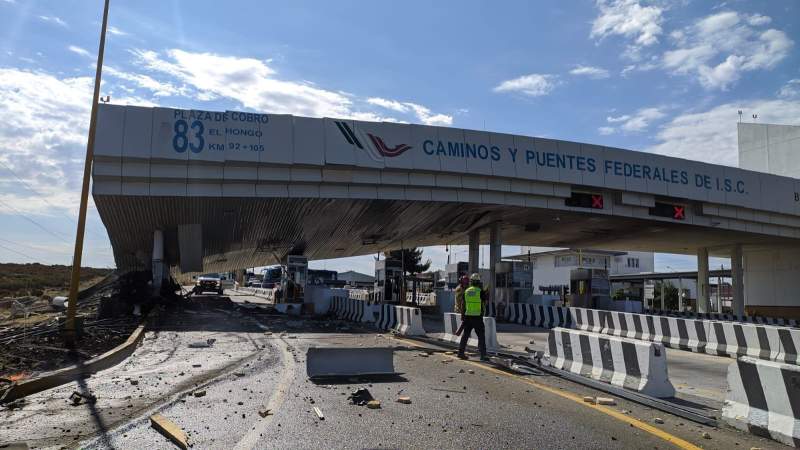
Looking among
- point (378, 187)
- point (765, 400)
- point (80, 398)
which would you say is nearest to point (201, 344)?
point (80, 398)

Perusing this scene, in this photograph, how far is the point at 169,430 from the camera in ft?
18.5

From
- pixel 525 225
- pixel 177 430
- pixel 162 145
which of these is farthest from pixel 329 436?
pixel 525 225

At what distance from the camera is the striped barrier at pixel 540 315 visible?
22.6m

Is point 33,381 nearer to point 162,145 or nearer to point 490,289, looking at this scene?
point 162,145

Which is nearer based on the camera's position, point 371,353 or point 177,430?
point 177,430

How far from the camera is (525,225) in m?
34.2

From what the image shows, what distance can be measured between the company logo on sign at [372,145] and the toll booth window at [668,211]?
565 inches

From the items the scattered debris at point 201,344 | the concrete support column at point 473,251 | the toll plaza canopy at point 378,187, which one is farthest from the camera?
the concrete support column at point 473,251

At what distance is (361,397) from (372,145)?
1783cm

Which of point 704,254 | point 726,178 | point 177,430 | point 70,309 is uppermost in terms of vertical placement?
point 726,178

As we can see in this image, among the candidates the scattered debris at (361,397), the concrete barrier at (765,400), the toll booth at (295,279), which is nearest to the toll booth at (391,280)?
the toll booth at (295,279)

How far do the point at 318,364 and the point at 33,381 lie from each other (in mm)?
3937

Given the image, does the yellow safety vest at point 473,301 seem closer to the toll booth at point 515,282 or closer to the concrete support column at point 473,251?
the toll booth at point 515,282

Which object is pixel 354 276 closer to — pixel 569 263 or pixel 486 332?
pixel 569 263
